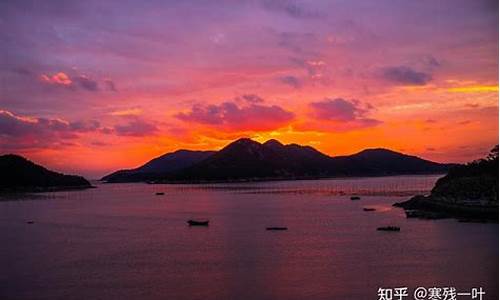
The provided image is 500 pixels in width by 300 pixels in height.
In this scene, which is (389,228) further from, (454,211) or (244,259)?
(244,259)

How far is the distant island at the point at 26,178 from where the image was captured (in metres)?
68.9

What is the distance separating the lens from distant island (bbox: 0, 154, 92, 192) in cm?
6894

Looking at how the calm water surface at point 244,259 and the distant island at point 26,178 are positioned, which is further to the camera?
the distant island at point 26,178

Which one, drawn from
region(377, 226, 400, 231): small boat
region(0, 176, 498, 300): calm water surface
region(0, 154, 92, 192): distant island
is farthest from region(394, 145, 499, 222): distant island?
region(0, 154, 92, 192): distant island

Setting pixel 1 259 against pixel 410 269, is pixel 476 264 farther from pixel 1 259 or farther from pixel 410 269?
pixel 1 259

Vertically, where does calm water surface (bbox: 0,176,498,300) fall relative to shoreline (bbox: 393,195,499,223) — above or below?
below

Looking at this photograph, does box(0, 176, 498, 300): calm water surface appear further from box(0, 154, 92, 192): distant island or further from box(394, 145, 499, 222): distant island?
box(0, 154, 92, 192): distant island

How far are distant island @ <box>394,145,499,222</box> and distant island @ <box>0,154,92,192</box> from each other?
2142 inches

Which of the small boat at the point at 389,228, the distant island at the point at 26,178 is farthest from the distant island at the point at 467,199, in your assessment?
the distant island at the point at 26,178

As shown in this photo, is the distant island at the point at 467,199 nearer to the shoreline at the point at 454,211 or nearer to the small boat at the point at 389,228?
the shoreline at the point at 454,211

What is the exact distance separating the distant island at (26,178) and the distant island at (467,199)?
178 ft

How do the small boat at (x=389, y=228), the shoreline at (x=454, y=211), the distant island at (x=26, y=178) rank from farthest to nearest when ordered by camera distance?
the distant island at (x=26, y=178) < the shoreline at (x=454, y=211) < the small boat at (x=389, y=228)

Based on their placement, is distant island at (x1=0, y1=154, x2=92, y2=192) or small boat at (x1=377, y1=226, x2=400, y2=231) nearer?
small boat at (x1=377, y1=226, x2=400, y2=231)

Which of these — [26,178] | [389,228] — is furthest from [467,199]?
[26,178]
